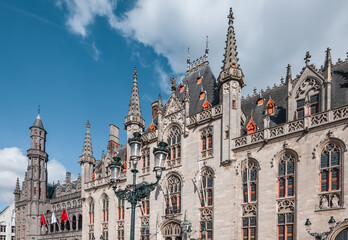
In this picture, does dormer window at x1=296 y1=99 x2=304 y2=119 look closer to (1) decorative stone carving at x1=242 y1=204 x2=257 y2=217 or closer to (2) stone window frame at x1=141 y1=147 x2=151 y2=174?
(1) decorative stone carving at x1=242 y1=204 x2=257 y2=217

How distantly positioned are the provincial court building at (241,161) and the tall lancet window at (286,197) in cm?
7

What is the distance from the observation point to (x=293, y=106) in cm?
2531

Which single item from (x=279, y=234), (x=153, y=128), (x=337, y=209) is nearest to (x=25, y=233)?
Result: (x=153, y=128)

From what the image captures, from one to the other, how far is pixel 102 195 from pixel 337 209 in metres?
25.6

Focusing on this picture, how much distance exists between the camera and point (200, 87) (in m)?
35.2

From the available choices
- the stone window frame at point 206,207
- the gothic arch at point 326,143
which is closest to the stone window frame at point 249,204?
the stone window frame at point 206,207

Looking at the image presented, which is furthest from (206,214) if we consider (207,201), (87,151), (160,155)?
(87,151)

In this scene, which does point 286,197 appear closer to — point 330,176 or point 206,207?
point 330,176

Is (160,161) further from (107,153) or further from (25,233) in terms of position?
(25,233)

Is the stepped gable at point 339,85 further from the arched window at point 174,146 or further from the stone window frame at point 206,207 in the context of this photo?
the arched window at point 174,146

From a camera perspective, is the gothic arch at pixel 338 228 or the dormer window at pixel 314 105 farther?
the dormer window at pixel 314 105

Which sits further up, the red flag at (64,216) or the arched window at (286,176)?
the arched window at (286,176)

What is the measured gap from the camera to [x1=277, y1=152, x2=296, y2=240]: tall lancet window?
900 inches

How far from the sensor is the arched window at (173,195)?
30125mm
